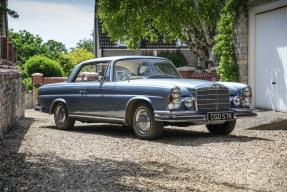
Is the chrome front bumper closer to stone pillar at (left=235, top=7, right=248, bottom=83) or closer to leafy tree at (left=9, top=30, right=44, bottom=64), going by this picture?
stone pillar at (left=235, top=7, right=248, bottom=83)

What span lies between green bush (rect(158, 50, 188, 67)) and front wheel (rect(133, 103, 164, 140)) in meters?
30.7

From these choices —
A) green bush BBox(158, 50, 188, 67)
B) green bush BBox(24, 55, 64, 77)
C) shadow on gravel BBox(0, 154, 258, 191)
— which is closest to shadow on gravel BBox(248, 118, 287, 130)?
shadow on gravel BBox(0, 154, 258, 191)

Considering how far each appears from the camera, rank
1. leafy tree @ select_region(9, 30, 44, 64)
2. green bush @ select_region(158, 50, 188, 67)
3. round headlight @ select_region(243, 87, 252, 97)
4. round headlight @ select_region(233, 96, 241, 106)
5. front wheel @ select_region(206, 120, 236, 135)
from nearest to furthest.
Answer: round headlight @ select_region(233, 96, 241, 106) → round headlight @ select_region(243, 87, 252, 97) → front wheel @ select_region(206, 120, 236, 135) → green bush @ select_region(158, 50, 188, 67) → leafy tree @ select_region(9, 30, 44, 64)

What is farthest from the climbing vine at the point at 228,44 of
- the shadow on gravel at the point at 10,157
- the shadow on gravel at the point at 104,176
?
the shadow on gravel at the point at 104,176

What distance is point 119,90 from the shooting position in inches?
430

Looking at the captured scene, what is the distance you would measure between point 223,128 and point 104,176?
487 cm

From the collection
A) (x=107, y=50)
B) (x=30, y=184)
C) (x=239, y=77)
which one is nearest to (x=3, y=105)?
(x=30, y=184)

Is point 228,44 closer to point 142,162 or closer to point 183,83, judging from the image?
point 183,83

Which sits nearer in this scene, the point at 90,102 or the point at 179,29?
the point at 90,102

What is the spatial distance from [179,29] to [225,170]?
21299 millimetres

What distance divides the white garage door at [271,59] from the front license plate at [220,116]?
4405 millimetres

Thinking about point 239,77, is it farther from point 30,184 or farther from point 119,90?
point 30,184

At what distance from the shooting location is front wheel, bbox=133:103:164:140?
1020cm

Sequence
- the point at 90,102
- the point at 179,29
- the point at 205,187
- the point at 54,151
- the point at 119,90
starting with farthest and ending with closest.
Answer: the point at 179,29, the point at 90,102, the point at 119,90, the point at 54,151, the point at 205,187
